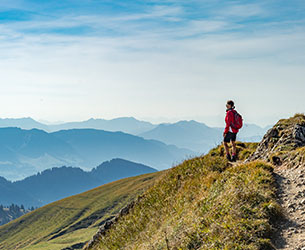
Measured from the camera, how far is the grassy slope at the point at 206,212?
33.1 ft

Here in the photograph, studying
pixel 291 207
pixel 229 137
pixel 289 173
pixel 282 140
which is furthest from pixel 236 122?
pixel 291 207

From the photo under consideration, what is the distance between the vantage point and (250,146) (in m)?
22.7

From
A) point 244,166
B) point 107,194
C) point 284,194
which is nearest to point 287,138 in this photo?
point 244,166

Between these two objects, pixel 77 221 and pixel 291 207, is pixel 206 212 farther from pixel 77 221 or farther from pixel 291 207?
pixel 77 221

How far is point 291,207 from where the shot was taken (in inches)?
447

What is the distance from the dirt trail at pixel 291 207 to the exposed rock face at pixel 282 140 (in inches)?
54.7

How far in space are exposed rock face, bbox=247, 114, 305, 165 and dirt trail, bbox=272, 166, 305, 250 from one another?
1.39 metres

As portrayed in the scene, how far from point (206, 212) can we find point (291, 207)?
2.90 meters

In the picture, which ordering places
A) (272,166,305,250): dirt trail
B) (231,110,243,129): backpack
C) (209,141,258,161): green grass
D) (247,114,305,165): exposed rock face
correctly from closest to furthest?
(272,166,305,250): dirt trail, (247,114,305,165): exposed rock face, (231,110,243,129): backpack, (209,141,258,161): green grass

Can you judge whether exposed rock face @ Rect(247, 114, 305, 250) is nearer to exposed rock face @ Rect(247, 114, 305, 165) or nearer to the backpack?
exposed rock face @ Rect(247, 114, 305, 165)

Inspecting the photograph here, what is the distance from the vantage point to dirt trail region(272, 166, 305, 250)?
9.55m

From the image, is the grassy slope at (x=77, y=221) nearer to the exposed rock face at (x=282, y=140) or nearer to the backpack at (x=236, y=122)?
the exposed rock face at (x=282, y=140)

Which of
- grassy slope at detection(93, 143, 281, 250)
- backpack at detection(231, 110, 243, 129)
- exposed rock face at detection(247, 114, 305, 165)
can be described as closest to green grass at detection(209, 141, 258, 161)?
grassy slope at detection(93, 143, 281, 250)

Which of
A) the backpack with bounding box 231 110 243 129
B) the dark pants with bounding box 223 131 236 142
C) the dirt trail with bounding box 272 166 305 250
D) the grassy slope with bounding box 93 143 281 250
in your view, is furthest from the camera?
the dark pants with bounding box 223 131 236 142
